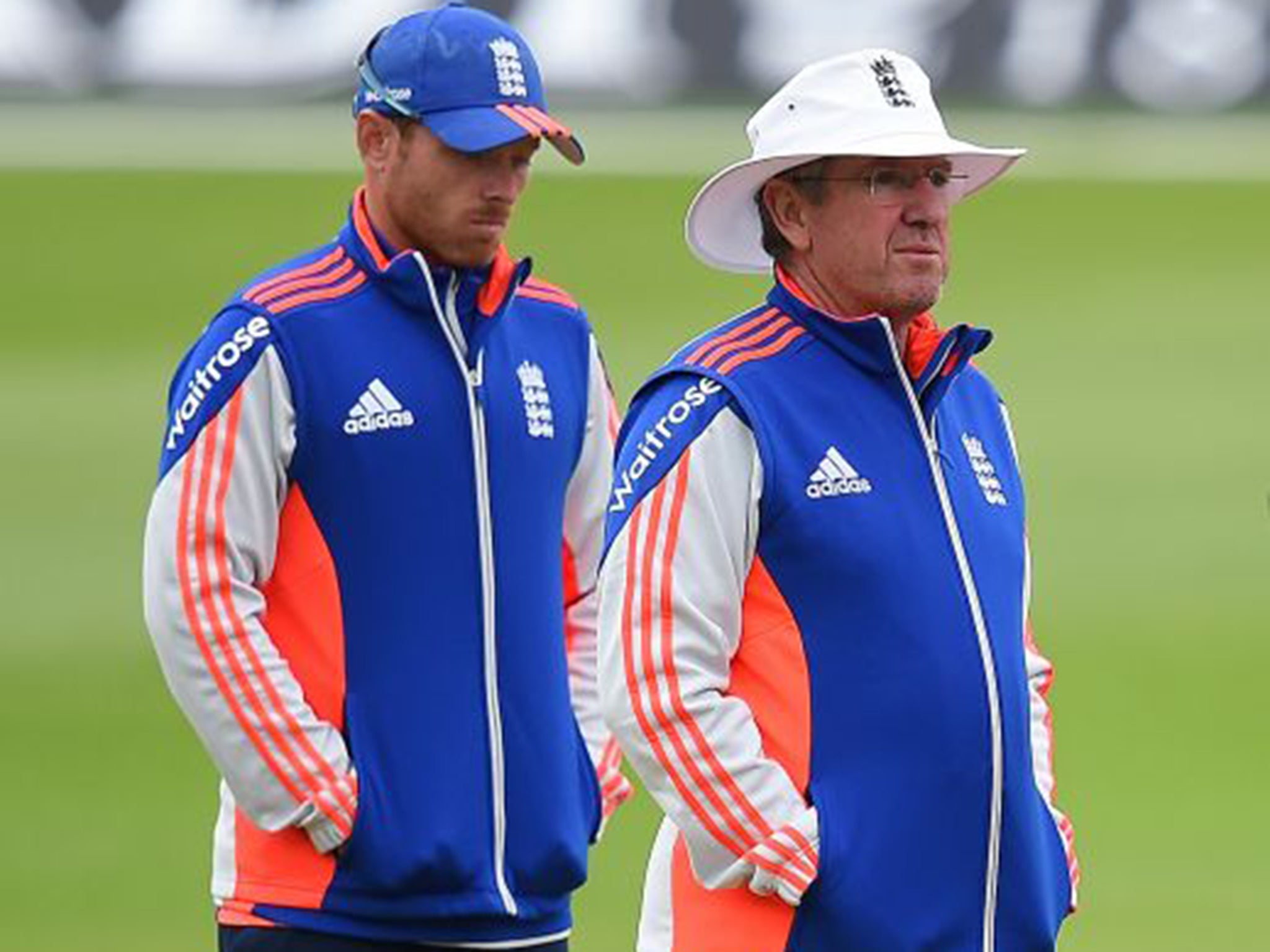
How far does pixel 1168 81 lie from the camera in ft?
21.9

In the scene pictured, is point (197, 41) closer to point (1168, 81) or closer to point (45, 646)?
point (45, 646)

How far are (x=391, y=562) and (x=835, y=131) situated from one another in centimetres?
66

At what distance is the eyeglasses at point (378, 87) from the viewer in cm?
345

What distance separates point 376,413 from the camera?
3.38 meters

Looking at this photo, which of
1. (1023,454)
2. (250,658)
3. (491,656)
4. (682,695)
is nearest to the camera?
(682,695)

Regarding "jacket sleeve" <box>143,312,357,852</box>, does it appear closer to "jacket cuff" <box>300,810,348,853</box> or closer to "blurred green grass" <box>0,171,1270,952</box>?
"jacket cuff" <box>300,810,348,853</box>

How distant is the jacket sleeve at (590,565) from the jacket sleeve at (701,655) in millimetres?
628

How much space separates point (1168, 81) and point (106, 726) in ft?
8.08

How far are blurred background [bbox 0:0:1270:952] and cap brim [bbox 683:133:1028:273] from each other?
294cm

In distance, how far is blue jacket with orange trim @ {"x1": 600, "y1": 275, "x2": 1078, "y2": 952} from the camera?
2.93m

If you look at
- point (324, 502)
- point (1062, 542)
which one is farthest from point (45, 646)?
point (324, 502)

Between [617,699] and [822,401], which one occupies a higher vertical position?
[822,401]

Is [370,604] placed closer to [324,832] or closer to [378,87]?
[324,832]

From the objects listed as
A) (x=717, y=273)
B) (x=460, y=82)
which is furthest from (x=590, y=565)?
(x=717, y=273)
